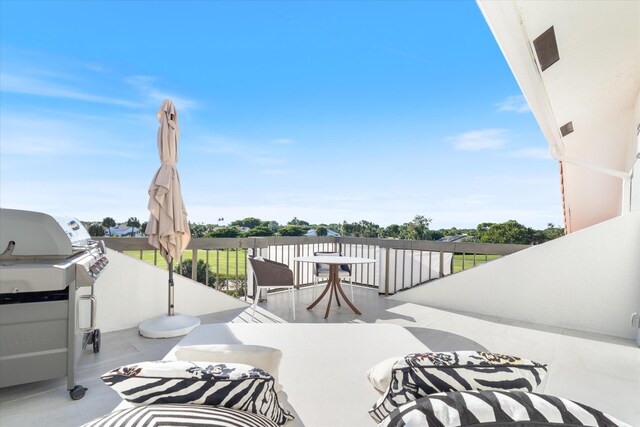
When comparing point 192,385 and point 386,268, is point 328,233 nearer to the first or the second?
point 386,268

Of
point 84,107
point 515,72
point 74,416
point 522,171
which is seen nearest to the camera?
point 74,416

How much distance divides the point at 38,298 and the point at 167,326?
59.8 inches

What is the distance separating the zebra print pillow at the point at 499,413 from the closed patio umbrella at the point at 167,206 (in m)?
3.38

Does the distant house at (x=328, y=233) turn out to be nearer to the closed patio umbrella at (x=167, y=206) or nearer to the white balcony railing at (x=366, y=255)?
the white balcony railing at (x=366, y=255)

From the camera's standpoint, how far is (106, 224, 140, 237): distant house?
3924 millimetres

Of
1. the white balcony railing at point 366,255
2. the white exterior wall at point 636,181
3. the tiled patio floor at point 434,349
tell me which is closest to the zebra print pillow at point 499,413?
the tiled patio floor at point 434,349

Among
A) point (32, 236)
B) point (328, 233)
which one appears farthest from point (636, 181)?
point (32, 236)

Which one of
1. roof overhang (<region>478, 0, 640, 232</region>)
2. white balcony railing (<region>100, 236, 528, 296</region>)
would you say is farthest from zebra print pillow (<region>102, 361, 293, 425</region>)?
white balcony railing (<region>100, 236, 528, 296</region>)

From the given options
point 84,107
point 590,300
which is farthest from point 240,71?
point 590,300

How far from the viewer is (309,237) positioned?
6039 millimetres

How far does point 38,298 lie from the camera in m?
2.09

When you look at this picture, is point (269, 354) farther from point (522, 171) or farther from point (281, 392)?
point (522, 171)

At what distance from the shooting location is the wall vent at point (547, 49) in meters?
2.73

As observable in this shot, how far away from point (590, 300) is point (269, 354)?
14.6 ft
